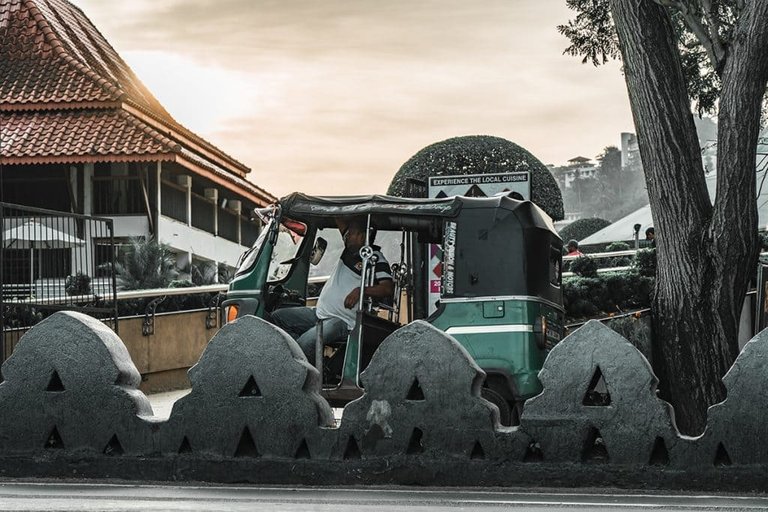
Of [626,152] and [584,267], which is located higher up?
[626,152]

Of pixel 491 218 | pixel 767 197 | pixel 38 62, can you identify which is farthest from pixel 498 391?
pixel 38 62

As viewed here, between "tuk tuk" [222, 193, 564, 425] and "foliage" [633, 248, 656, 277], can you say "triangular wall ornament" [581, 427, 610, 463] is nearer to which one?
"tuk tuk" [222, 193, 564, 425]

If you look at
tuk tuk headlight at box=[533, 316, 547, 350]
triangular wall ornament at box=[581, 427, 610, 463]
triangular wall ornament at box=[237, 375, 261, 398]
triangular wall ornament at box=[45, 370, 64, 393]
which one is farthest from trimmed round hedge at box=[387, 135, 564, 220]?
triangular wall ornament at box=[581, 427, 610, 463]

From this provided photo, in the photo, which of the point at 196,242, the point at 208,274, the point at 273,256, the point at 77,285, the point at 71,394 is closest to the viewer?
the point at 71,394

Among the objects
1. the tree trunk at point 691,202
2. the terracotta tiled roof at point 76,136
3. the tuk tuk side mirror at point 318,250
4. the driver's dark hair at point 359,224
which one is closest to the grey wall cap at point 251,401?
the driver's dark hair at point 359,224

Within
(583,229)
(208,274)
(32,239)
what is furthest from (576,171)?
(32,239)

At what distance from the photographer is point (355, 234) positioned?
41.1 ft

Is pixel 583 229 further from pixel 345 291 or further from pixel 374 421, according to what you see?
pixel 374 421

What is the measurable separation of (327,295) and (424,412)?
4.65 meters

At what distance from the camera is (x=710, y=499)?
7.23 metres

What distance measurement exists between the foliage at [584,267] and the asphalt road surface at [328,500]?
1224 cm

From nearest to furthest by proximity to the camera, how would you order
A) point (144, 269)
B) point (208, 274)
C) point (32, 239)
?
point (32, 239), point (144, 269), point (208, 274)

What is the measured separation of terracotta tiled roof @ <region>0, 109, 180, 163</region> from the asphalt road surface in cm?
2186

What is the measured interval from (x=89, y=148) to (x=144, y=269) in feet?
12.3
